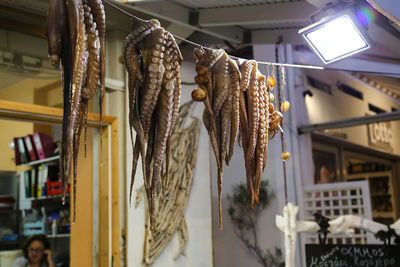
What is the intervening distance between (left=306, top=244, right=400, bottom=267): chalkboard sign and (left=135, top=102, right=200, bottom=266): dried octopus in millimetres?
1180

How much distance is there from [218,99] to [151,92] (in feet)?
1.18

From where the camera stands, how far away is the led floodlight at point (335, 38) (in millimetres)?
2629

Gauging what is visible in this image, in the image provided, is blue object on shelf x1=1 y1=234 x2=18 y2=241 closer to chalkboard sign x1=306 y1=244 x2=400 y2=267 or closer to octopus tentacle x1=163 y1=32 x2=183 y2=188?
chalkboard sign x1=306 y1=244 x2=400 y2=267

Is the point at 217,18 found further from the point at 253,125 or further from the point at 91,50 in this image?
the point at 91,50

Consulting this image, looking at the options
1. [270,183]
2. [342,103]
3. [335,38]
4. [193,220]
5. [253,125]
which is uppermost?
[342,103]

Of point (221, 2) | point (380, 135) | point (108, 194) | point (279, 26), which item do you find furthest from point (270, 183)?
point (380, 135)


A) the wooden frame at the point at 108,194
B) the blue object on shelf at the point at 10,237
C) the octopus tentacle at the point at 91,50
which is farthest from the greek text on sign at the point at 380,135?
the octopus tentacle at the point at 91,50

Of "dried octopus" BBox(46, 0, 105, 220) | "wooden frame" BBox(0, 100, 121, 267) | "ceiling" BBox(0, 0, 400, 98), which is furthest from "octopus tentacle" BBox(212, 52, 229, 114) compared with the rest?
"wooden frame" BBox(0, 100, 121, 267)

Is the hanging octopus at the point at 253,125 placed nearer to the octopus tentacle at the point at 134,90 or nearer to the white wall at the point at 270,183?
the octopus tentacle at the point at 134,90

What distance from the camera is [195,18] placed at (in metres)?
3.83

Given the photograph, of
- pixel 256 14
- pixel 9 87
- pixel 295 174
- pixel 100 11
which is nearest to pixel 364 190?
pixel 295 174

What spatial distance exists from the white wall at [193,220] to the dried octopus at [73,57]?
2465 millimetres

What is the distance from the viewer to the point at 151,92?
1.37m

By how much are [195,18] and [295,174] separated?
8.56 feet
